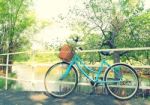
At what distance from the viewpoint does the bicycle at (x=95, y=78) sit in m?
6.83

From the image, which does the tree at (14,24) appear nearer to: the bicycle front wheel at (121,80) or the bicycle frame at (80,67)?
the bicycle frame at (80,67)

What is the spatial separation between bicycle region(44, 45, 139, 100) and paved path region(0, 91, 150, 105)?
0.50ft

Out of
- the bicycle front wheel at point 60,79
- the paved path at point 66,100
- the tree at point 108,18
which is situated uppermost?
the tree at point 108,18

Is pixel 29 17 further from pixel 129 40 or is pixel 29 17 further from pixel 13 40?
pixel 129 40

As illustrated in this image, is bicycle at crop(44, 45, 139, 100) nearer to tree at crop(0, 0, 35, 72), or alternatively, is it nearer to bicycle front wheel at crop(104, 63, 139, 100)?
bicycle front wheel at crop(104, 63, 139, 100)

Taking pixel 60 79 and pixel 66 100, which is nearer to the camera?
pixel 66 100

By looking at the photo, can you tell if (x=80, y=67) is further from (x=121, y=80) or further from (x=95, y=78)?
(x=121, y=80)

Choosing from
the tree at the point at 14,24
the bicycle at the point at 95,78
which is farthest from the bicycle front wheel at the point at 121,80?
the tree at the point at 14,24

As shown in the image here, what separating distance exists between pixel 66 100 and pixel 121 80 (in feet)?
4.07

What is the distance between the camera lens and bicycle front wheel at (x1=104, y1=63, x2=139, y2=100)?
6.80m

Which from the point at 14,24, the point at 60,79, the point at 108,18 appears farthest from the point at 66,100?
the point at 14,24

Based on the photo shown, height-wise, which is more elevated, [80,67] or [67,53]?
[67,53]

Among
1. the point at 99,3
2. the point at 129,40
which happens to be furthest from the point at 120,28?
the point at 99,3

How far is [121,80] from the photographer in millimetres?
7027
